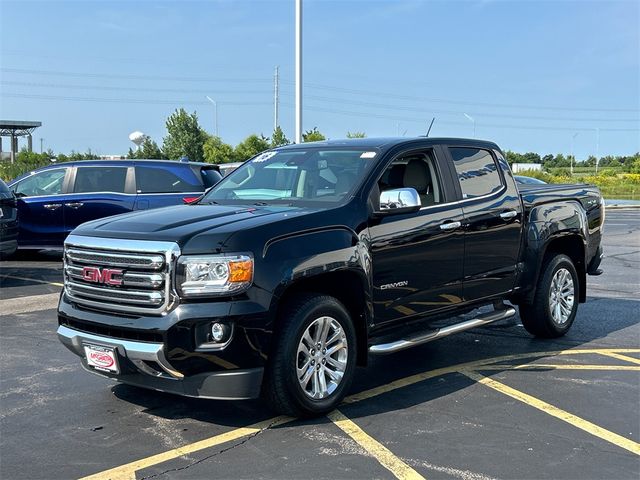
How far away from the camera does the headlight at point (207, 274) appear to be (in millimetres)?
4207

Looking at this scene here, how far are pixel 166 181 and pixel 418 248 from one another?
25.6 feet

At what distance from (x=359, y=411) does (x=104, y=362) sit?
1.79m

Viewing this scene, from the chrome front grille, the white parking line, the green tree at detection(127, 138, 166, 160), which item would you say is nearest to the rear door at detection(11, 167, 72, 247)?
the white parking line

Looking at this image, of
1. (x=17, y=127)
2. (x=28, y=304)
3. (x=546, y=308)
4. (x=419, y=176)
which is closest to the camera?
(x=419, y=176)

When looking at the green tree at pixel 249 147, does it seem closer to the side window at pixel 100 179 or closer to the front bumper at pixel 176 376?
the side window at pixel 100 179

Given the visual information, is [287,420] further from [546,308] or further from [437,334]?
[546,308]

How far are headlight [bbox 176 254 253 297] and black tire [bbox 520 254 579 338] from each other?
151 inches

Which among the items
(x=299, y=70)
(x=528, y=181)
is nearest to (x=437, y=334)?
(x=528, y=181)

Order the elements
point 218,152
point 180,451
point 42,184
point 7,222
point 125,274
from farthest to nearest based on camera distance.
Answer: point 218,152 → point 42,184 → point 7,222 → point 125,274 → point 180,451

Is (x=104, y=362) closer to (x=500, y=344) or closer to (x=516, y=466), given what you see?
(x=516, y=466)

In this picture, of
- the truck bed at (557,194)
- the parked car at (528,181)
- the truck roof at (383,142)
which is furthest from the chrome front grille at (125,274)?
the parked car at (528,181)

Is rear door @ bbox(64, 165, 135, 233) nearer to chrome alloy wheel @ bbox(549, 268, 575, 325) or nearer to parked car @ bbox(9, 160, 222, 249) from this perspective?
parked car @ bbox(9, 160, 222, 249)

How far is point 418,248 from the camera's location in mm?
5445

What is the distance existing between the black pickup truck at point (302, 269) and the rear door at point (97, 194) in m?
6.50
